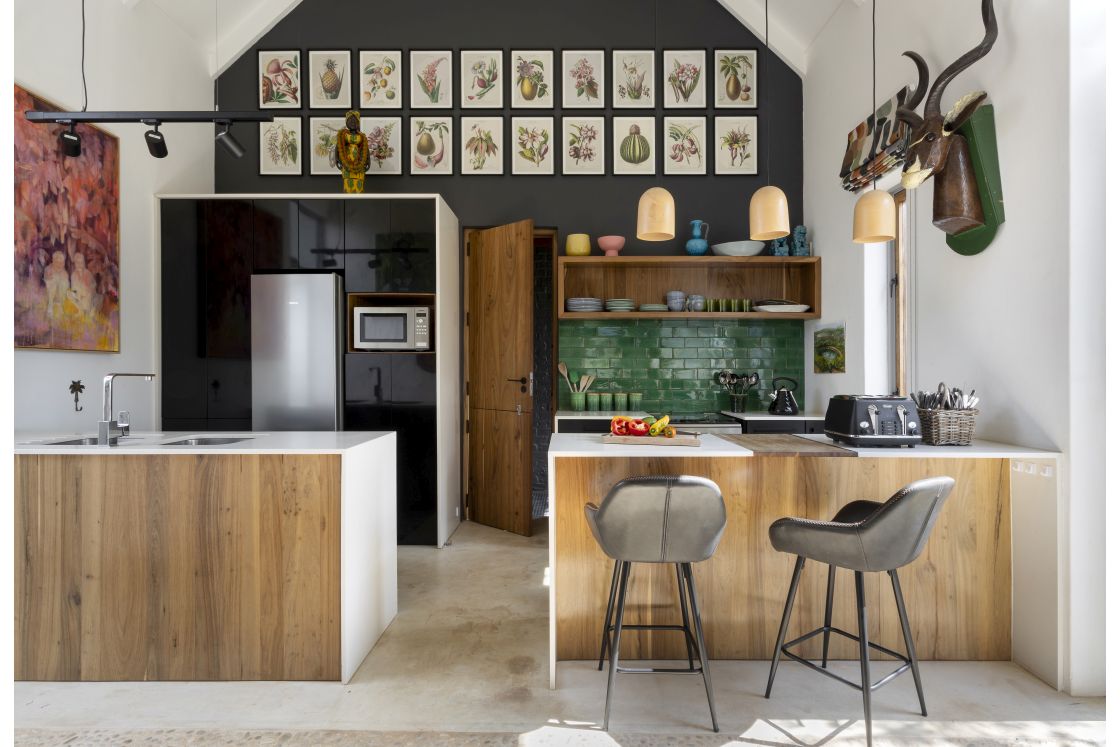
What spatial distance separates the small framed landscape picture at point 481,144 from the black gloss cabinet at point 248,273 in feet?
2.89

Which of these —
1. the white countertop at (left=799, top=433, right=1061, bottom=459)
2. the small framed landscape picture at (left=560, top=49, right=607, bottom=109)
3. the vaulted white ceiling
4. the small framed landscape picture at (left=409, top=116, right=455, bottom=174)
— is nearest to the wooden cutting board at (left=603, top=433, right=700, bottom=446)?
the white countertop at (left=799, top=433, right=1061, bottom=459)

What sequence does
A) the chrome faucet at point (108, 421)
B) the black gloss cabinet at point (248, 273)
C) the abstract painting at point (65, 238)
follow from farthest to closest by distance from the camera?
the black gloss cabinet at point (248, 273) < the abstract painting at point (65, 238) < the chrome faucet at point (108, 421)

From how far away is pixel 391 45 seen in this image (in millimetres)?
5098

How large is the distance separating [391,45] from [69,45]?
2.20 m

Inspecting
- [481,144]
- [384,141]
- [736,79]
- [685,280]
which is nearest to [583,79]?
[481,144]

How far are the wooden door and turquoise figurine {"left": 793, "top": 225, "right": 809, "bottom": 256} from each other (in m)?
1.95

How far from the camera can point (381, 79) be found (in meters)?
5.09

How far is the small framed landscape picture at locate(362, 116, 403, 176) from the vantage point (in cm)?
507

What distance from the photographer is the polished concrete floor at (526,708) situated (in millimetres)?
2113

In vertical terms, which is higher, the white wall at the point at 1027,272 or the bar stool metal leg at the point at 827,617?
the white wall at the point at 1027,272

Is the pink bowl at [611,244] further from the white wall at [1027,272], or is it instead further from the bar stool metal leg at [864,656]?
the bar stool metal leg at [864,656]

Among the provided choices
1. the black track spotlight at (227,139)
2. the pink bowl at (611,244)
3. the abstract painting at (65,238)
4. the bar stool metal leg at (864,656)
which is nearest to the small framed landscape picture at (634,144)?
the pink bowl at (611,244)

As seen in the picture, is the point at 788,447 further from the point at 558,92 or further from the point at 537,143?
the point at 558,92

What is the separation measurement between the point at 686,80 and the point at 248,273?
3.53 meters
